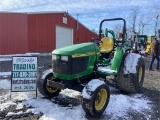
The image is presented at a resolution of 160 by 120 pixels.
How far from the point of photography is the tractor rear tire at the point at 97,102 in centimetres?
400

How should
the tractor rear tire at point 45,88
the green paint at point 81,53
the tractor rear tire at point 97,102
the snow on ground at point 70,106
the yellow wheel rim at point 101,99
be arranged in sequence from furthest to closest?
1. the tractor rear tire at point 45,88
2. the green paint at point 81,53
3. the yellow wheel rim at point 101,99
4. the snow on ground at point 70,106
5. the tractor rear tire at point 97,102

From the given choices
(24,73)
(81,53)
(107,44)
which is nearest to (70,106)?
(81,53)

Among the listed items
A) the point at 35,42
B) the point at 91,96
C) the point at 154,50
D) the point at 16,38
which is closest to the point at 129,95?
the point at 91,96

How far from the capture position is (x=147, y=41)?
933 inches

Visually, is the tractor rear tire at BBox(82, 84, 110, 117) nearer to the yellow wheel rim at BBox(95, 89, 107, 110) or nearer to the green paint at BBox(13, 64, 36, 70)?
the yellow wheel rim at BBox(95, 89, 107, 110)

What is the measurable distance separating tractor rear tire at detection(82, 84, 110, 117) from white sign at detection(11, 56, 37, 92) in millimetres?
1727

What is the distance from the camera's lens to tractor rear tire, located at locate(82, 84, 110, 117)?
400 centimetres

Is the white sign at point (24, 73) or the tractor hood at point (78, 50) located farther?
the white sign at point (24, 73)

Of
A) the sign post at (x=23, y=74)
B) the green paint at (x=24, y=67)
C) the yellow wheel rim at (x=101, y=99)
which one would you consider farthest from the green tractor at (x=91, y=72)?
the green paint at (x=24, y=67)

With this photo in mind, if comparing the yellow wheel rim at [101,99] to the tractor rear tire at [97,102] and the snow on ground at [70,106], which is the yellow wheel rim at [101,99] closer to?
the tractor rear tire at [97,102]

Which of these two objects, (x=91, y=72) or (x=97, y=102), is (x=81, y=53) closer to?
(x=91, y=72)

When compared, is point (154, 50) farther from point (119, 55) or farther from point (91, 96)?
point (91, 96)

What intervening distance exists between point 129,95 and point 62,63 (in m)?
2.20

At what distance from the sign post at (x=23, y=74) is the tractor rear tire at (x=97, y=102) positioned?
173cm
